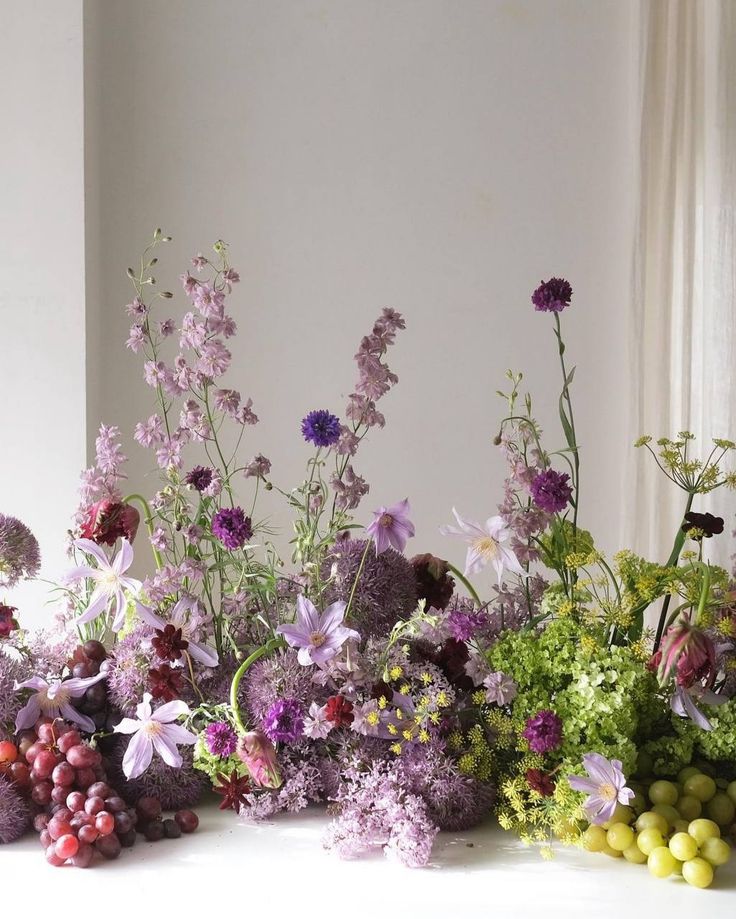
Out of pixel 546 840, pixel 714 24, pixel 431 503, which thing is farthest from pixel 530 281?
pixel 546 840

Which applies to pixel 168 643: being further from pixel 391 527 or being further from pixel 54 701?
pixel 391 527

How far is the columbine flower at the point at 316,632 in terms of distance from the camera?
1142mm

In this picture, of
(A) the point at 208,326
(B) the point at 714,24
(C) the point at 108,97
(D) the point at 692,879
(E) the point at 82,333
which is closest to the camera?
(D) the point at 692,879

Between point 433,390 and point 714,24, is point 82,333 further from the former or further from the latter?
point 714,24

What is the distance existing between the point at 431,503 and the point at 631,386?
0.70 meters

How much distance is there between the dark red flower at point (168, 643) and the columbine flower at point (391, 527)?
25cm

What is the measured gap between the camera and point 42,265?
2592 millimetres

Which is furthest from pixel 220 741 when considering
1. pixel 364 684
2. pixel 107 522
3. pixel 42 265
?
pixel 42 265

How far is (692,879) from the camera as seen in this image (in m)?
1.05

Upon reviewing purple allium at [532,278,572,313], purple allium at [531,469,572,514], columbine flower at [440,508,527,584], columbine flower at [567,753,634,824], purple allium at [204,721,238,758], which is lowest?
columbine flower at [567,753,634,824]

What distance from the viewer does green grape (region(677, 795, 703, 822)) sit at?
1.14m

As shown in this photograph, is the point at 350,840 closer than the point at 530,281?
Yes

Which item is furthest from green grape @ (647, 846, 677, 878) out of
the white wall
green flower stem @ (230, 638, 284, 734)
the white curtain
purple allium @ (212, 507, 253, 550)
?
the white wall

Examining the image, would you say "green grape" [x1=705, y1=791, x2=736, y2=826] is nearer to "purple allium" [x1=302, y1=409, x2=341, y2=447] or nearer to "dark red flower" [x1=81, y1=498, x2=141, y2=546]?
"purple allium" [x1=302, y1=409, x2=341, y2=447]
